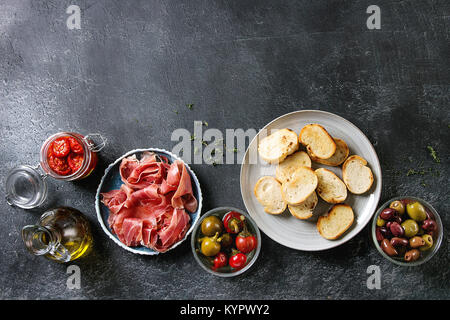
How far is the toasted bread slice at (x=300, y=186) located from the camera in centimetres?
205

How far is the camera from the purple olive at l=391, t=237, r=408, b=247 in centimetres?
200

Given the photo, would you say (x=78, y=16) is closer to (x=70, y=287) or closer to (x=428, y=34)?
(x=70, y=287)

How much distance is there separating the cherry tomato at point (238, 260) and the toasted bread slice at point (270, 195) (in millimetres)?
283

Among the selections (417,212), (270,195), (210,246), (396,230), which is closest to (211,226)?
(210,246)

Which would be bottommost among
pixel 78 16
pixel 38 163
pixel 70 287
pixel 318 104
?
pixel 70 287

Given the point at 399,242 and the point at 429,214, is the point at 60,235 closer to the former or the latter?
the point at 399,242

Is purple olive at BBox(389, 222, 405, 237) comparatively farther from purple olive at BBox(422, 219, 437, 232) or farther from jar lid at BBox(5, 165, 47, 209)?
jar lid at BBox(5, 165, 47, 209)

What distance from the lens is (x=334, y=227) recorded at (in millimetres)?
2088

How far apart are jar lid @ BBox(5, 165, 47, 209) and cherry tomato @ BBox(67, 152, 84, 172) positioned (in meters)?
0.23

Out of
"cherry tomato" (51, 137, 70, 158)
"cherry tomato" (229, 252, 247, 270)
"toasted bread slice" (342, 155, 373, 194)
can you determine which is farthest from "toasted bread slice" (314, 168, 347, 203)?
"cherry tomato" (51, 137, 70, 158)

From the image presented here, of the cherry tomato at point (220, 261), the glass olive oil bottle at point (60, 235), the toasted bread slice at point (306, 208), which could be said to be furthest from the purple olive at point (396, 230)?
the glass olive oil bottle at point (60, 235)

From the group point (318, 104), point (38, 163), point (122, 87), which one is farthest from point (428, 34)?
point (38, 163)

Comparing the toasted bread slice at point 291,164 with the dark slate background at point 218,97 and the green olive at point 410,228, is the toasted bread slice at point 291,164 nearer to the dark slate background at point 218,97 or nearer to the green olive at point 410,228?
the dark slate background at point 218,97

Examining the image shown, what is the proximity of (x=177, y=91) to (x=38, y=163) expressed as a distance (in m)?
0.96
